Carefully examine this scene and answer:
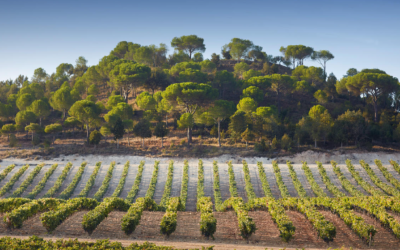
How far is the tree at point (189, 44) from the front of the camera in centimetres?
9456

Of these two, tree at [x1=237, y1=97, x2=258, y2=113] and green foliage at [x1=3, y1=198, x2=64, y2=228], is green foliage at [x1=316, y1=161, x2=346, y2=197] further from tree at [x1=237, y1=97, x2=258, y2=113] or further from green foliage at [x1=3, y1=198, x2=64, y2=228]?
green foliage at [x1=3, y1=198, x2=64, y2=228]

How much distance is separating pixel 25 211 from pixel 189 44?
289 ft

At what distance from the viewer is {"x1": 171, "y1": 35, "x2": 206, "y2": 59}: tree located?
94.6 meters

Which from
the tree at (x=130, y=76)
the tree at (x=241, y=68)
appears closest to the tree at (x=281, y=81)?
the tree at (x=241, y=68)

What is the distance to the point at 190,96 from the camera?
149 ft

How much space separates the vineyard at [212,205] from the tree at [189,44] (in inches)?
2899

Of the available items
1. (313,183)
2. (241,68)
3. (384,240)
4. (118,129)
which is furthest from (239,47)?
(384,240)

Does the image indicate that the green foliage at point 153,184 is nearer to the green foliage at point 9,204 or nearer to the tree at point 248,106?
the green foliage at point 9,204

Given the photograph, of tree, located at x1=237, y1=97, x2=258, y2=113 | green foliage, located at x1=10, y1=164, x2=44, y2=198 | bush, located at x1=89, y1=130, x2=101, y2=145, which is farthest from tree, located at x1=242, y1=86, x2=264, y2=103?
green foliage, located at x1=10, y1=164, x2=44, y2=198

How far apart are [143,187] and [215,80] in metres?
45.4

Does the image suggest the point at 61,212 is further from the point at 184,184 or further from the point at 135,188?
the point at 184,184

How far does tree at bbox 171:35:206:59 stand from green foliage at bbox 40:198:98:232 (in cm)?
8471

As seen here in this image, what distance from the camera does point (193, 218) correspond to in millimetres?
16750

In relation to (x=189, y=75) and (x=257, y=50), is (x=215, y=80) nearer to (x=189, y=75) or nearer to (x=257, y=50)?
(x=189, y=75)
